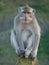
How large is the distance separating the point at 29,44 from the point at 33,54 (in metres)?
0.41

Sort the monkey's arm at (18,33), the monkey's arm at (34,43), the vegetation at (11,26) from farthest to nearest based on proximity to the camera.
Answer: the vegetation at (11,26), the monkey's arm at (18,33), the monkey's arm at (34,43)

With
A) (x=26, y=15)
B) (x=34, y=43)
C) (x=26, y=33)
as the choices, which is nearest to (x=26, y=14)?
(x=26, y=15)

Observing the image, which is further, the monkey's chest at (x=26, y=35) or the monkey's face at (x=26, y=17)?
the monkey's chest at (x=26, y=35)

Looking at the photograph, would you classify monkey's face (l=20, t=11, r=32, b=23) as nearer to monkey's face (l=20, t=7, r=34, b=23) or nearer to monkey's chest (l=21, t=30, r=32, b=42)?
monkey's face (l=20, t=7, r=34, b=23)

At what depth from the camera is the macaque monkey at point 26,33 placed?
31.4ft

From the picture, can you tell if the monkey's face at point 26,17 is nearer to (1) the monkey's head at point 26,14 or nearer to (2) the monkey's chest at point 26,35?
(1) the monkey's head at point 26,14

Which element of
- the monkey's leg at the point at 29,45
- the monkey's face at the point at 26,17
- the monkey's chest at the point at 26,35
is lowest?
the monkey's leg at the point at 29,45

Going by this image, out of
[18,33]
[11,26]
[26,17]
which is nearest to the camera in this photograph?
[26,17]

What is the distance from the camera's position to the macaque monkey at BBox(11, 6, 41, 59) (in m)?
9.58

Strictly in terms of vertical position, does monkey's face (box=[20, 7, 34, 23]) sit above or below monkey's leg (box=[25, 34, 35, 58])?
above

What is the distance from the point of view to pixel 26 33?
9836 millimetres

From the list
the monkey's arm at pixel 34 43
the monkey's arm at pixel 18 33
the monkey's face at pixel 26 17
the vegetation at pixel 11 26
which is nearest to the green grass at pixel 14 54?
the vegetation at pixel 11 26

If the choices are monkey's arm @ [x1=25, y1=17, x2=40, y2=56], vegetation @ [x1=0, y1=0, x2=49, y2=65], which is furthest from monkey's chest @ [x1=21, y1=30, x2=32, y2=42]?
vegetation @ [x1=0, y1=0, x2=49, y2=65]

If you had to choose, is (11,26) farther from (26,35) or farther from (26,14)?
(26,14)
